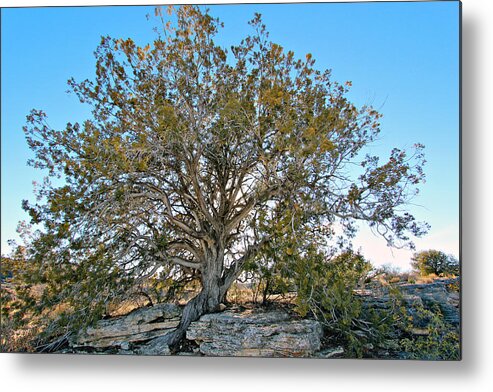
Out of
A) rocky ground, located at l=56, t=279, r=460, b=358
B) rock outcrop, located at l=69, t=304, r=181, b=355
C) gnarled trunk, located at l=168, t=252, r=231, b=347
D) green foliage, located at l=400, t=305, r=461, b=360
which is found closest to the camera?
Answer: green foliage, located at l=400, t=305, r=461, b=360

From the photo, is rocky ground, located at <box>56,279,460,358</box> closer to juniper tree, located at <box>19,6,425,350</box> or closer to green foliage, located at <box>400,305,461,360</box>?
green foliage, located at <box>400,305,461,360</box>

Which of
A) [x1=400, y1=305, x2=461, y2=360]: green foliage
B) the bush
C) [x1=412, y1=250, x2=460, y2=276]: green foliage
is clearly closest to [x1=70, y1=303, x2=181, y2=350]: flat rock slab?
the bush

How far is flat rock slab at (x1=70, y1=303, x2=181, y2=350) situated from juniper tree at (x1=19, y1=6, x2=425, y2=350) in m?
0.12

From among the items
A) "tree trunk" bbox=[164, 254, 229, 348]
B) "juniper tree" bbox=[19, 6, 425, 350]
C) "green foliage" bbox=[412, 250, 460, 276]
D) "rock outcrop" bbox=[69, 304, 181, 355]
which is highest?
"juniper tree" bbox=[19, 6, 425, 350]

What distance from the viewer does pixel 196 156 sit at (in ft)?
12.1

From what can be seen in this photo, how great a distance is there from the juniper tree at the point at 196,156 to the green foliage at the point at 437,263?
206 millimetres

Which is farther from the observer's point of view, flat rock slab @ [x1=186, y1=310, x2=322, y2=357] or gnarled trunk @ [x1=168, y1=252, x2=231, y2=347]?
gnarled trunk @ [x1=168, y1=252, x2=231, y2=347]

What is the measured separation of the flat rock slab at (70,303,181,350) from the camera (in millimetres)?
3473

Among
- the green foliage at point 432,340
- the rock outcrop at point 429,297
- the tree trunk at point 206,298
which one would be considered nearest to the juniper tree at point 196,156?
the tree trunk at point 206,298

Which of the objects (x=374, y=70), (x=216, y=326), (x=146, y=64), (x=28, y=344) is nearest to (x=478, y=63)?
(x=374, y=70)

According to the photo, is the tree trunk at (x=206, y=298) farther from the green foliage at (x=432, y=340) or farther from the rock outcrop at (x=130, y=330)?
the green foliage at (x=432, y=340)

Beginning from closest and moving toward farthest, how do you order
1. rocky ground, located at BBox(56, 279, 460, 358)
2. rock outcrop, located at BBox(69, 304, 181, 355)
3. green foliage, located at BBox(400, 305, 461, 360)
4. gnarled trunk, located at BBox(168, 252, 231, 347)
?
green foliage, located at BBox(400, 305, 461, 360) → rocky ground, located at BBox(56, 279, 460, 358) → rock outcrop, located at BBox(69, 304, 181, 355) → gnarled trunk, located at BBox(168, 252, 231, 347)

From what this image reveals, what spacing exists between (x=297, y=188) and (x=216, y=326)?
1.28 meters

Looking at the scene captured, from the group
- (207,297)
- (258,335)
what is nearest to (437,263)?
(258,335)
